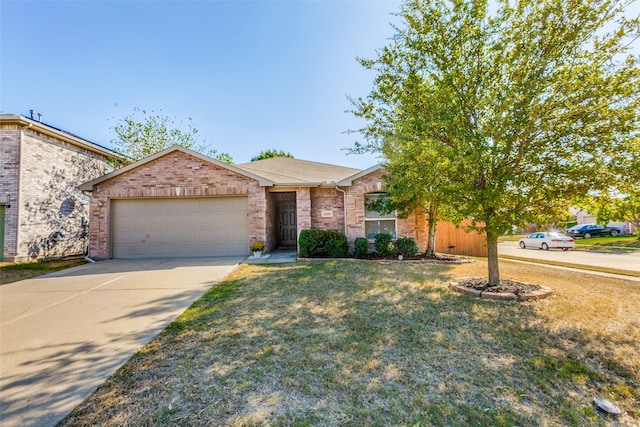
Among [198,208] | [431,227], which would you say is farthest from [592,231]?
[198,208]

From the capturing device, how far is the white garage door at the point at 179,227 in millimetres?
10750

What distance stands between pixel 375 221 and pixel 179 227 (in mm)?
7611

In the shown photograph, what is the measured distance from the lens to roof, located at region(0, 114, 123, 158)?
10453mm

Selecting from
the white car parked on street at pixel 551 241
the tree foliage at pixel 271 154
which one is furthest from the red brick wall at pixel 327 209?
the tree foliage at pixel 271 154

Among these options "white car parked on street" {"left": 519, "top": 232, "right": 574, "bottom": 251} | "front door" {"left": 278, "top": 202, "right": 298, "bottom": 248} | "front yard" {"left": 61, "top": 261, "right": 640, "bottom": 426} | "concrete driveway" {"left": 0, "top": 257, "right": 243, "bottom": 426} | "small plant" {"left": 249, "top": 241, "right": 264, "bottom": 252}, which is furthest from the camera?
"white car parked on street" {"left": 519, "top": 232, "right": 574, "bottom": 251}

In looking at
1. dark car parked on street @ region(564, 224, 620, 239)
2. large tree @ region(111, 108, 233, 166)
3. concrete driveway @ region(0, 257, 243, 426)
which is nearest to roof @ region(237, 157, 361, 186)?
concrete driveway @ region(0, 257, 243, 426)

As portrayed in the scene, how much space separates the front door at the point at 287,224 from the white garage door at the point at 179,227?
3.64 m

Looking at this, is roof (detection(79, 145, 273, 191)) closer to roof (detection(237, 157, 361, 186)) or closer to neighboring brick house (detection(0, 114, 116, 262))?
roof (detection(237, 157, 361, 186))

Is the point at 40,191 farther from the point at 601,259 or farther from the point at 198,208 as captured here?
the point at 601,259

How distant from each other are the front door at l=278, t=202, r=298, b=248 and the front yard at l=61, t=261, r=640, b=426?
9171 millimetres

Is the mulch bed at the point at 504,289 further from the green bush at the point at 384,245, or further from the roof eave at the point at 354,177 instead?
the roof eave at the point at 354,177

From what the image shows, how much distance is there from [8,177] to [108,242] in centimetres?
453

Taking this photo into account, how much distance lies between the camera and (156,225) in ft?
35.6

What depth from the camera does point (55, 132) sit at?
1190 centimetres
